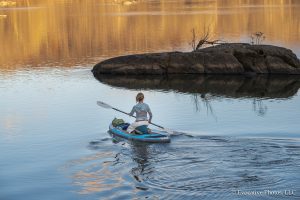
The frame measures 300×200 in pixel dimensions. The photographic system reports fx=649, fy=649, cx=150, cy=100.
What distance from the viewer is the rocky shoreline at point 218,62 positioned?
38.8m

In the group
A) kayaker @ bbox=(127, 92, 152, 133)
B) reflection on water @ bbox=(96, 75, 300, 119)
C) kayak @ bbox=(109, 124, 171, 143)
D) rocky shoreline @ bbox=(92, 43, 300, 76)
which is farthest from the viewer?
rocky shoreline @ bbox=(92, 43, 300, 76)

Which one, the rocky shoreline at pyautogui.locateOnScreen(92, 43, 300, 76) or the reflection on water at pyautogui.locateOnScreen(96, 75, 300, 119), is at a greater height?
the rocky shoreline at pyautogui.locateOnScreen(92, 43, 300, 76)

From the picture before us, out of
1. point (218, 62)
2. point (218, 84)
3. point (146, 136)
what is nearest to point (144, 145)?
point (146, 136)

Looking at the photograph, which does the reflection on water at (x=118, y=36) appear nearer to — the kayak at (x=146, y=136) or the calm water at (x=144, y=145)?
the calm water at (x=144, y=145)

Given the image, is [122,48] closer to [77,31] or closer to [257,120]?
[77,31]

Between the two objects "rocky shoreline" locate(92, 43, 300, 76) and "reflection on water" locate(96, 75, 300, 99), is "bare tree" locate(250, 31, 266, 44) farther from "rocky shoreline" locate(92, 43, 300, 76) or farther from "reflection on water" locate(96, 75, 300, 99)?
"reflection on water" locate(96, 75, 300, 99)

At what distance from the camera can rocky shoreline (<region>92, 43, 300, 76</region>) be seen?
38781 mm

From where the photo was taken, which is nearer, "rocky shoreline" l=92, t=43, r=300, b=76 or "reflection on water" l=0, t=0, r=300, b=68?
"rocky shoreline" l=92, t=43, r=300, b=76

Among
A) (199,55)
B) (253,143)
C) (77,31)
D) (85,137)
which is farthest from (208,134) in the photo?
(77,31)

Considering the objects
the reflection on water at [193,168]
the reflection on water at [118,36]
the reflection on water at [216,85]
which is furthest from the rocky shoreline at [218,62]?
the reflection on water at [193,168]

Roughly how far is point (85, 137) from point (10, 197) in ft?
23.1

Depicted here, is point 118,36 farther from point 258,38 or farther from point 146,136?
point 146,136

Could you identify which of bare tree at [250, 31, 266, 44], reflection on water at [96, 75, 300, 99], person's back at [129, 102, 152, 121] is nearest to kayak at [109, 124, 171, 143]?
person's back at [129, 102, 152, 121]

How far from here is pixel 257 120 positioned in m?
25.8
